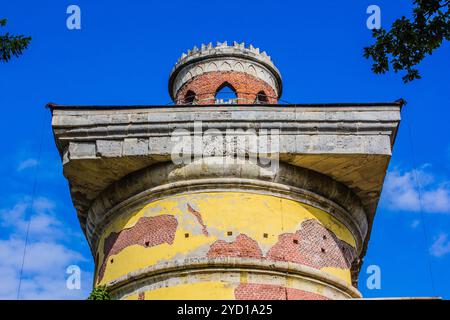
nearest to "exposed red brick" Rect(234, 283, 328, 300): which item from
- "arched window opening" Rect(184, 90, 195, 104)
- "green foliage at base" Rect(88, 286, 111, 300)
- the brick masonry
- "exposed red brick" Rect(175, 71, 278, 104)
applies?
the brick masonry

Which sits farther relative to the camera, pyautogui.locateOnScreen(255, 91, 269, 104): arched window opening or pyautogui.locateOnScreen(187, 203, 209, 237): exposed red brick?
pyautogui.locateOnScreen(255, 91, 269, 104): arched window opening

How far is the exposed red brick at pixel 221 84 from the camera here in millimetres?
18984

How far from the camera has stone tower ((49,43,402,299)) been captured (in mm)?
13680

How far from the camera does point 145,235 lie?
1427 cm

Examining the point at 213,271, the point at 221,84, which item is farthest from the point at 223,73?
the point at 213,271

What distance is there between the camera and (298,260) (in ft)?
45.2

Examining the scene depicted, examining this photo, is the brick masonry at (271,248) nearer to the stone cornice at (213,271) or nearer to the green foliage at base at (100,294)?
the stone cornice at (213,271)

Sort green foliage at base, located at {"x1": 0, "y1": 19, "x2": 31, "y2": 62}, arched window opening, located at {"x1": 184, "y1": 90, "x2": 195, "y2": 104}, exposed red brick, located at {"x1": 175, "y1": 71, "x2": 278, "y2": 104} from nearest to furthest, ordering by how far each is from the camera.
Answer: green foliage at base, located at {"x1": 0, "y1": 19, "x2": 31, "y2": 62} < exposed red brick, located at {"x1": 175, "y1": 71, "x2": 278, "y2": 104} < arched window opening, located at {"x1": 184, "y1": 90, "x2": 195, "y2": 104}

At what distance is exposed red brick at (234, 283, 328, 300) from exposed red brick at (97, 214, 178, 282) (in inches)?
67.4

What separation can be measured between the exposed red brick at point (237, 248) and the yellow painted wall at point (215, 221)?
0.09 m

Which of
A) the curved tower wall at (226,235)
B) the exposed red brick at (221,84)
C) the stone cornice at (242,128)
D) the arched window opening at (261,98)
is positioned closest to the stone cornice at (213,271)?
the curved tower wall at (226,235)

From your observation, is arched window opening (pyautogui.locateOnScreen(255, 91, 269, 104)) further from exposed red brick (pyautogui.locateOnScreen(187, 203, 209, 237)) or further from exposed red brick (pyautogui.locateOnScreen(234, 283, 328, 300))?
exposed red brick (pyautogui.locateOnScreen(234, 283, 328, 300))
